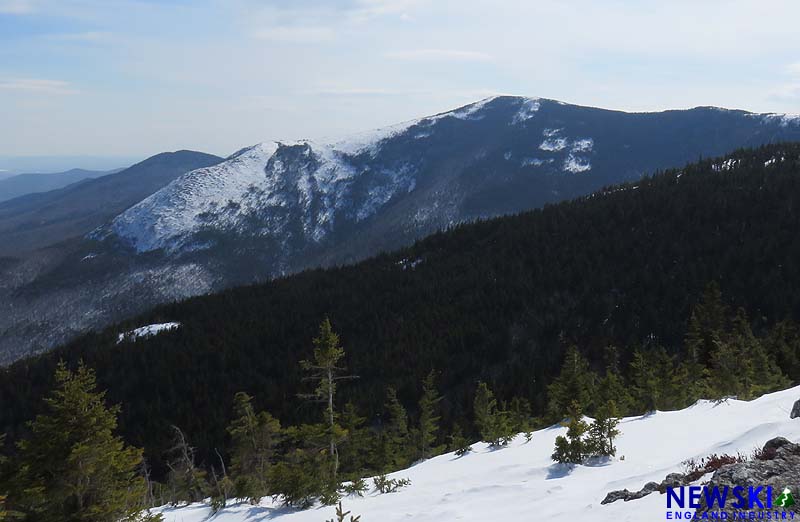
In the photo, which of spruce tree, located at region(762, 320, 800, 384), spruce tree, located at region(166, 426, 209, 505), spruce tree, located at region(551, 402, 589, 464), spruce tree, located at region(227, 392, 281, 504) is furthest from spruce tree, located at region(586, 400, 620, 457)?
spruce tree, located at region(762, 320, 800, 384)

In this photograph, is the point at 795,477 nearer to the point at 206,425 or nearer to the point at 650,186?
the point at 206,425

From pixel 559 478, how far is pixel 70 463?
17.6 m

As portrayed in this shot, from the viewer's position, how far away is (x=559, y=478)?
61.7 feet

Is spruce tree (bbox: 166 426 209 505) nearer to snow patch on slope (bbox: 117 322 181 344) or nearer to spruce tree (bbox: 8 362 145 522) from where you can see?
spruce tree (bbox: 8 362 145 522)

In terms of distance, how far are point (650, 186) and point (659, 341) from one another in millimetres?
85961

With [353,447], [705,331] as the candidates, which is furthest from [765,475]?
[705,331]

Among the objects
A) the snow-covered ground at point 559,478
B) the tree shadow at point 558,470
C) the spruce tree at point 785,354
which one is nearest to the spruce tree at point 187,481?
the snow-covered ground at point 559,478

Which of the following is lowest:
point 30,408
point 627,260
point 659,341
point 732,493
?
point 30,408

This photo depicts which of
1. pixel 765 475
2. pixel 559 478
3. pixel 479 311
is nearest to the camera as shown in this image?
pixel 765 475

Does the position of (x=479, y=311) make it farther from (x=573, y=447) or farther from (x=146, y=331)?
(x=573, y=447)

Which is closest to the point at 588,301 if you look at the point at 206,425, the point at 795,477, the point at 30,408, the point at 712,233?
the point at 712,233

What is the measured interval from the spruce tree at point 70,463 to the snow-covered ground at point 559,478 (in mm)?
6570

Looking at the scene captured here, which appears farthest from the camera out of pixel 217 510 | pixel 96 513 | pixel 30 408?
pixel 30 408

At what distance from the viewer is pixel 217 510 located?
23.8 metres
